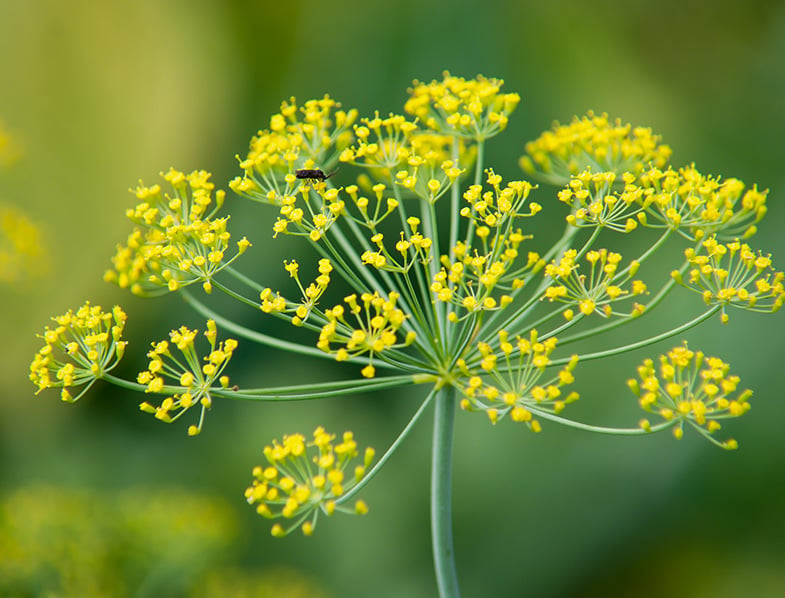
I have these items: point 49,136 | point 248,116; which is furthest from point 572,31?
point 49,136

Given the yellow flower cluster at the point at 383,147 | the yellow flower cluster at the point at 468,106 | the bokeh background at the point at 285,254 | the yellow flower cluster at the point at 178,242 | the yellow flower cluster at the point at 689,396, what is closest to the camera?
the yellow flower cluster at the point at 689,396

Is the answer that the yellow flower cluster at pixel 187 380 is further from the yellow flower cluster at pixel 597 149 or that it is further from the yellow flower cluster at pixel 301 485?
the yellow flower cluster at pixel 597 149

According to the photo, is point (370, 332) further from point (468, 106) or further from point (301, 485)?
point (468, 106)

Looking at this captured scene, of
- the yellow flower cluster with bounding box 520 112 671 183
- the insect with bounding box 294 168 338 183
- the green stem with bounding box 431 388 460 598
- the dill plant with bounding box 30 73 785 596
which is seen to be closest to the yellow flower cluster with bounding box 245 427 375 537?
the dill plant with bounding box 30 73 785 596

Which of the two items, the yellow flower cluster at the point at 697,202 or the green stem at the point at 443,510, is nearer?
the green stem at the point at 443,510

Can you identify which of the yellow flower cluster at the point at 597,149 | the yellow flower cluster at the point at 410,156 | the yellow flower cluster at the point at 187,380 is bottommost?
the yellow flower cluster at the point at 187,380

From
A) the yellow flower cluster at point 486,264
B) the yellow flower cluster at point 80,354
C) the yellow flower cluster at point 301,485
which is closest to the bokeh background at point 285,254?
the yellow flower cluster at point 80,354
